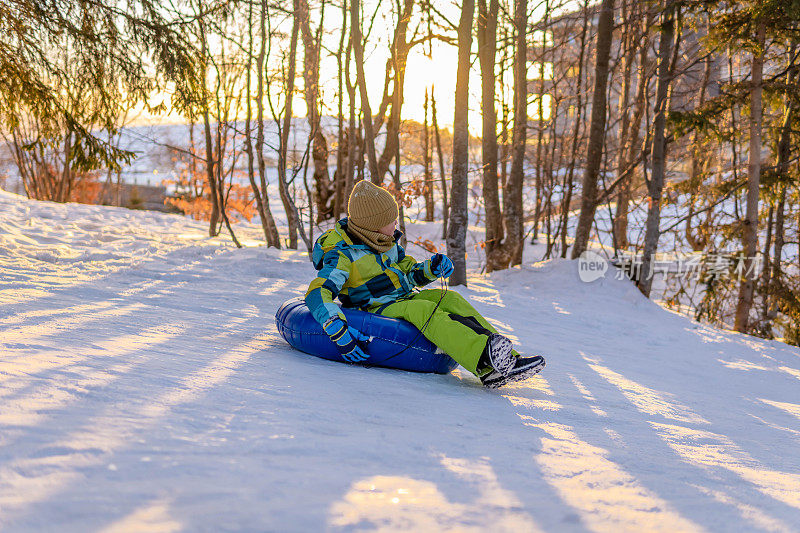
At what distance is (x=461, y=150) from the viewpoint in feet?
23.5

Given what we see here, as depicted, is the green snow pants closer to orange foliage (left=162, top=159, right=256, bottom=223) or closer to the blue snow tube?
the blue snow tube

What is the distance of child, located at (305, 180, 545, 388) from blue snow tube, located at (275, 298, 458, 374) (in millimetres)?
64

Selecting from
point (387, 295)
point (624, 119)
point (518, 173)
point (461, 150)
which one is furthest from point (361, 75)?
point (624, 119)

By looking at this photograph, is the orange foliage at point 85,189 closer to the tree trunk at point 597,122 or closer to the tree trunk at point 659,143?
the tree trunk at point 597,122

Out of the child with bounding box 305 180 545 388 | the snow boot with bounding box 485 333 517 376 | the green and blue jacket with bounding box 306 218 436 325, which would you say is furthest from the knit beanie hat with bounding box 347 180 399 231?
the snow boot with bounding box 485 333 517 376

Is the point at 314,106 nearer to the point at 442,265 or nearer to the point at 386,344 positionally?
the point at 442,265

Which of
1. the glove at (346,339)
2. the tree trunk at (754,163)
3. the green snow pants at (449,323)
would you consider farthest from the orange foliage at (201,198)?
the glove at (346,339)

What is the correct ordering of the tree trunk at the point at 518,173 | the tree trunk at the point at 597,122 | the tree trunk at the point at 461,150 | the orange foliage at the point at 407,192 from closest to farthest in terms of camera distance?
the tree trunk at the point at 461,150
the tree trunk at the point at 597,122
the orange foliage at the point at 407,192
the tree trunk at the point at 518,173

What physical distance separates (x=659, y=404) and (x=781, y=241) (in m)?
9.01

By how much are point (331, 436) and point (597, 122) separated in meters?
7.72

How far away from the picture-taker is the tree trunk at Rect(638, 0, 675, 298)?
8047mm

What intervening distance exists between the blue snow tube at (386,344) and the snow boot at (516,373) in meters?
0.38

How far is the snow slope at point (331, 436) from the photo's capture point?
1.45m

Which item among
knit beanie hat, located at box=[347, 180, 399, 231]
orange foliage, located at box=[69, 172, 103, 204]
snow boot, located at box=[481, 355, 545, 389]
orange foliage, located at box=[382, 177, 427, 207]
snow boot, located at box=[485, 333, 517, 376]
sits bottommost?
snow boot, located at box=[481, 355, 545, 389]
